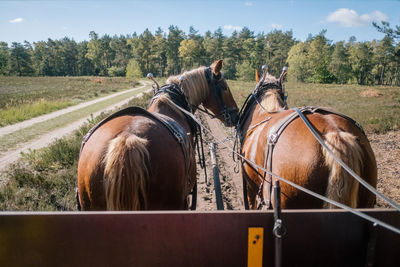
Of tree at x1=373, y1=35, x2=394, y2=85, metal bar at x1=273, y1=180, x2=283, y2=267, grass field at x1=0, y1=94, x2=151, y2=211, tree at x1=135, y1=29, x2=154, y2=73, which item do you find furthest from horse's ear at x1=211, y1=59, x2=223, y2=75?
tree at x1=135, y1=29, x2=154, y2=73

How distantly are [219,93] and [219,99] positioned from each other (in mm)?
125

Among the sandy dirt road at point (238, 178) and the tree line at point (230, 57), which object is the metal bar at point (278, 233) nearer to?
the sandy dirt road at point (238, 178)

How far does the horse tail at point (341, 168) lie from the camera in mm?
1750

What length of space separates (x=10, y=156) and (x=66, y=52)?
308 ft

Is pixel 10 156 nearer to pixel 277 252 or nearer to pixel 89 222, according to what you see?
pixel 89 222

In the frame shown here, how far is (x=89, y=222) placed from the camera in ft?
4.37

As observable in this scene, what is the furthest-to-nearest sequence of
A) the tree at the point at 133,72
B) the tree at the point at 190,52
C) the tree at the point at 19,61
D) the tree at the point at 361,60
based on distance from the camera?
1. the tree at the point at 19,61
2. the tree at the point at 133,72
3. the tree at the point at 190,52
4. the tree at the point at 361,60

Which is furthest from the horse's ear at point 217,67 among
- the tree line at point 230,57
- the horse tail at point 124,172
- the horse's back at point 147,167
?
the tree line at point 230,57

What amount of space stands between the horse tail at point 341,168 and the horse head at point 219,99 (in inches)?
121

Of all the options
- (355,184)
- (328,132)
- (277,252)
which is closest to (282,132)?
(328,132)

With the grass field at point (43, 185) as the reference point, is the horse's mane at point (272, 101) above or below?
above

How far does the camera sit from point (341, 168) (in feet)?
5.72

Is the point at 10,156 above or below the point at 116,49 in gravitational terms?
below

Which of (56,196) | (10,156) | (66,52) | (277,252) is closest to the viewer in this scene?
(277,252)
